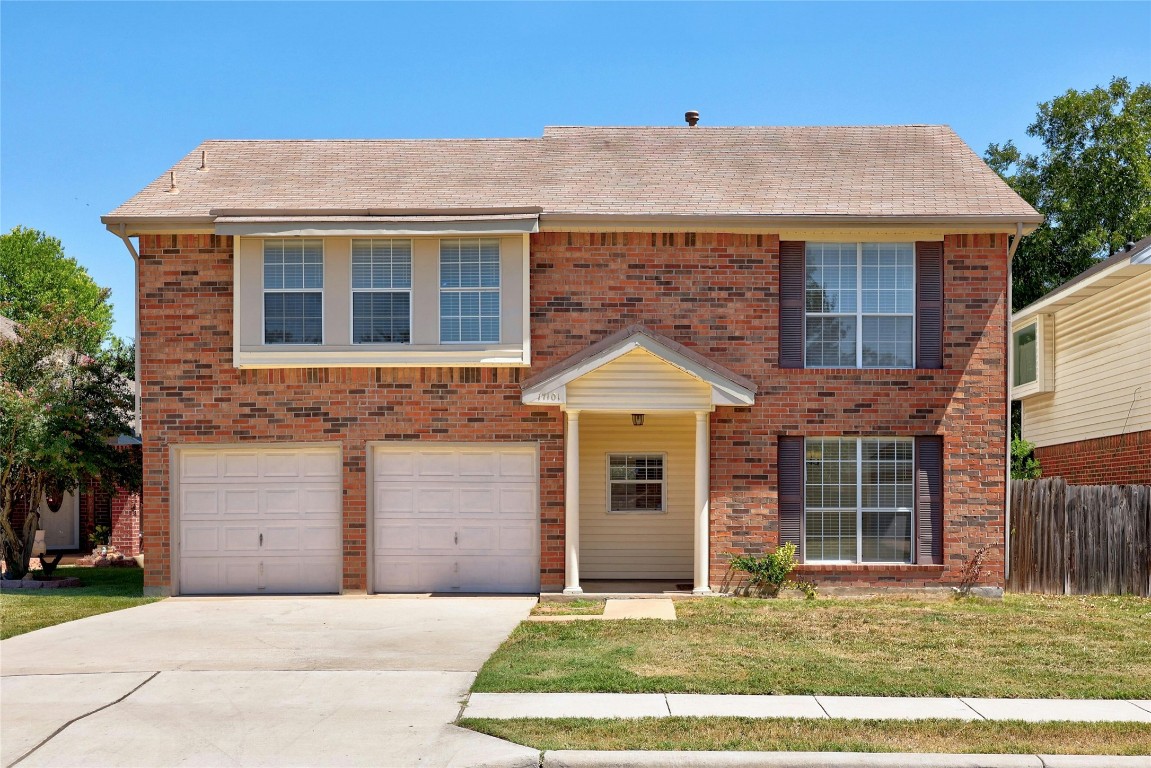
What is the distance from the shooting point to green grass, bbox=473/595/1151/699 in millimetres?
9500

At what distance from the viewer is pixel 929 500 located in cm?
1555

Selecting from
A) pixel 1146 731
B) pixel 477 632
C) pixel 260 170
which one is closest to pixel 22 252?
pixel 260 170

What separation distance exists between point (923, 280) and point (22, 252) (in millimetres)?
41279

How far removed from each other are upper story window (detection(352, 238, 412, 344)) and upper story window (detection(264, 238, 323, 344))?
52 centimetres

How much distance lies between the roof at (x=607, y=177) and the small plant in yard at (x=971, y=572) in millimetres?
4610

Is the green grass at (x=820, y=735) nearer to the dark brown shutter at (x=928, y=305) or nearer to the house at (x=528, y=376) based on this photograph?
the house at (x=528, y=376)

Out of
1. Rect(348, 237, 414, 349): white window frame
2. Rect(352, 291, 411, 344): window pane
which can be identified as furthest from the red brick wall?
Rect(352, 291, 411, 344): window pane

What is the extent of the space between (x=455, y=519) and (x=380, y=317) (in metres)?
3.01

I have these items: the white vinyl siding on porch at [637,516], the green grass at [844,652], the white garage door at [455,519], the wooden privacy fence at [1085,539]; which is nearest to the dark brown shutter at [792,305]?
the white vinyl siding on porch at [637,516]

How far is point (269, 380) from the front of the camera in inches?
620

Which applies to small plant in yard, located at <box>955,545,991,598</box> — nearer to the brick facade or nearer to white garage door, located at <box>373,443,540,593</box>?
the brick facade

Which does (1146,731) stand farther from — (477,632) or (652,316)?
(652,316)

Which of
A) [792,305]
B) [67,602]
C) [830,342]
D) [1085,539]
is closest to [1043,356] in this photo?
[1085,539]

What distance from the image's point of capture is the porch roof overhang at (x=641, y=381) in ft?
48.9
